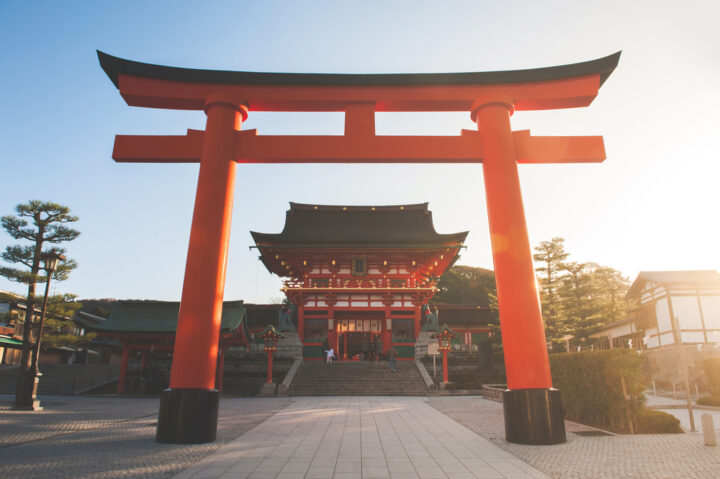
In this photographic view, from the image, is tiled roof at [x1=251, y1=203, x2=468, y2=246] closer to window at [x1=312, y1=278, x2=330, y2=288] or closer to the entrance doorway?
window at [x1=312, y1=278, x2=330, y2=288]

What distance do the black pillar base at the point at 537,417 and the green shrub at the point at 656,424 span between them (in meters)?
2.84

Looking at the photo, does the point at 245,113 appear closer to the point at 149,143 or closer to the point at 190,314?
the point at 149,143

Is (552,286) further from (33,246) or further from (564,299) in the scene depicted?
(33,246)

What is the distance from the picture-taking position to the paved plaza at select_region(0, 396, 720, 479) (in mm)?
4633

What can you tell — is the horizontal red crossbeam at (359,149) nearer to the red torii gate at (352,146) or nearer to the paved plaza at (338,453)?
the red torii gate at (352,146)

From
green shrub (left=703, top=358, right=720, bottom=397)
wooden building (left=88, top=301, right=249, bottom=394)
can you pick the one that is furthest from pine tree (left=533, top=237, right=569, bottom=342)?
wooden building (left=88, top=301, right=249, bottom=394)

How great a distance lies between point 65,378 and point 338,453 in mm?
20863

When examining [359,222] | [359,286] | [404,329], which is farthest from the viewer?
[359,222]

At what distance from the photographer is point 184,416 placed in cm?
595

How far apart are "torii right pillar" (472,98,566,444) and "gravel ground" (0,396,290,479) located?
178 inches

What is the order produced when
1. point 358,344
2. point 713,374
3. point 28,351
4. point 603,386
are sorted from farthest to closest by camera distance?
point 358,344 → point 713,374 → point 28,351 → point 603,386

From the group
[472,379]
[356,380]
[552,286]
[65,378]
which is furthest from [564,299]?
[65,378]

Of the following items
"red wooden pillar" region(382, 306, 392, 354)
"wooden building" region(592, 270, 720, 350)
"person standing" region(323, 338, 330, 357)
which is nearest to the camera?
"wooden building" region(592, 270, 720, 350)

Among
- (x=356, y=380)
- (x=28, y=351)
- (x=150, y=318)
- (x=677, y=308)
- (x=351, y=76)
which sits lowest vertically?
(x=356, y=380)
